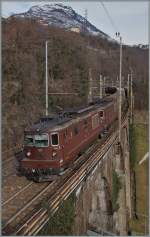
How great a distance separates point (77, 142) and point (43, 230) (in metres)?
7.18

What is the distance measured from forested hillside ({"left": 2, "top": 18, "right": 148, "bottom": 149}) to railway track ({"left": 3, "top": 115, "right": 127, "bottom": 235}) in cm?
1034

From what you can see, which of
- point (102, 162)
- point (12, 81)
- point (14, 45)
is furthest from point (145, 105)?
point (102, 162)

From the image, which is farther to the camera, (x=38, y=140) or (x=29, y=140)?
(x=29, y=140)

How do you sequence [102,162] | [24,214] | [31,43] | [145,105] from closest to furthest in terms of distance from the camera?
[24,214] → [102,162] → [31,43] → [145,105]

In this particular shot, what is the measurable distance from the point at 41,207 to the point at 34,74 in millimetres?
26241

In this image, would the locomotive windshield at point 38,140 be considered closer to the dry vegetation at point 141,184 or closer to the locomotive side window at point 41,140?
the locomotive side window at point 41,140

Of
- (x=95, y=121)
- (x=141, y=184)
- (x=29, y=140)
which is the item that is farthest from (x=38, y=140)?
(x=141, y=184)

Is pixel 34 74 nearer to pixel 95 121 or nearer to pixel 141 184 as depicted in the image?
pixel 95 121

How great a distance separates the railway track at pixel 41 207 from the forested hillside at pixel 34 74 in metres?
10.3

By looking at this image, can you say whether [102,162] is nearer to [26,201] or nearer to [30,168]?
[30,168]

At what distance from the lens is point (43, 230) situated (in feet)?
39.9

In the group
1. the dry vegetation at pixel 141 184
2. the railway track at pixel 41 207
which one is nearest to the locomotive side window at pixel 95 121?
the railway track at pixel 41 207

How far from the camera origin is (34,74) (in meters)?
38.2

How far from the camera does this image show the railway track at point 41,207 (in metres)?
11.5
